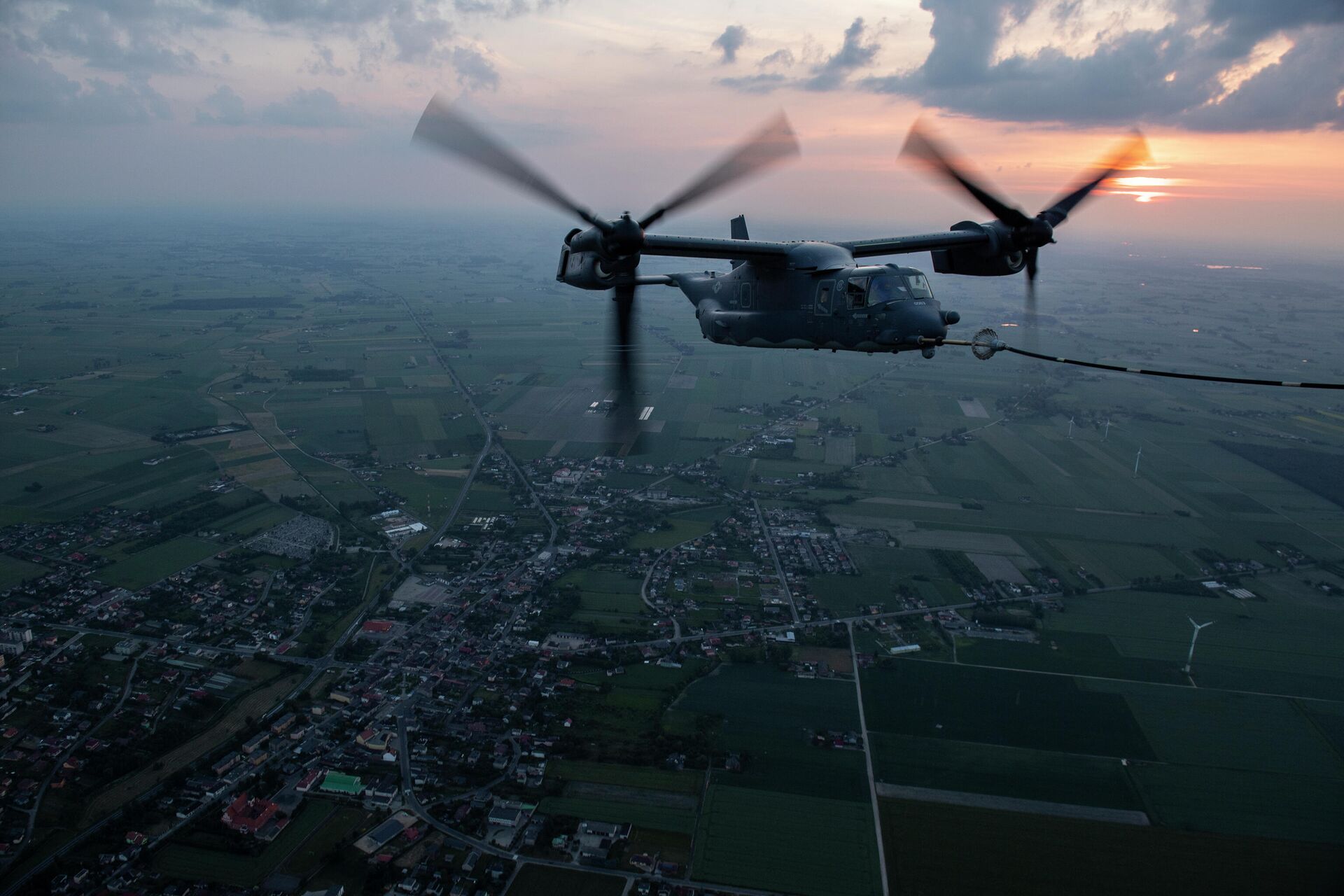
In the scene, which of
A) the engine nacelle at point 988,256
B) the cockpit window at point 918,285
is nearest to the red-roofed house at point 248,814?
the cockpit window at point 918,285

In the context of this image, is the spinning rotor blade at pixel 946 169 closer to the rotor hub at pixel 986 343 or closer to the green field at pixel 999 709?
the rotor hub at pixel 986 343

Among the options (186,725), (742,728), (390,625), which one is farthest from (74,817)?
(742,728)

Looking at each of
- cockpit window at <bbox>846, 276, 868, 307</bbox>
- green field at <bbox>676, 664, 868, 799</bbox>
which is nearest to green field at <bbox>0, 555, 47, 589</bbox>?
green field at <bbox>676, 664, 868, 799</bbox>

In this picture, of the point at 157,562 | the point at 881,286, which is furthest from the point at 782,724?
the point at 157,562

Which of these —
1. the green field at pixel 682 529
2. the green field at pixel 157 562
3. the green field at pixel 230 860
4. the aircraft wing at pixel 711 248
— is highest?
the aircraft wing at pixel 711 248

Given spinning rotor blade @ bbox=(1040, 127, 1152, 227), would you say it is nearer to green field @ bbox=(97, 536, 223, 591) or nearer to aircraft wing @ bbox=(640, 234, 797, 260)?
aircraft wing @ bbox=(640, 234, 797, 260)

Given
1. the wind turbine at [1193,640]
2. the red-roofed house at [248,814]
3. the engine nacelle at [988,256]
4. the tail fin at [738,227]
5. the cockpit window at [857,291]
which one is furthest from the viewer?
the wind turbine at [1193,640]
